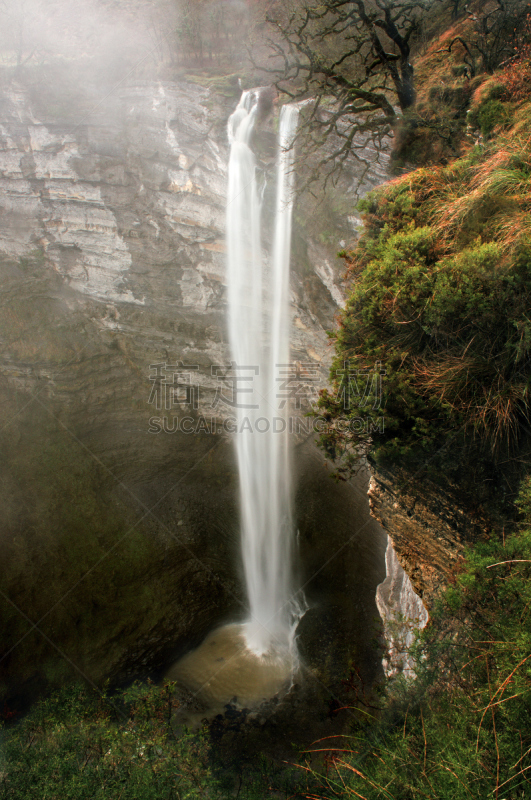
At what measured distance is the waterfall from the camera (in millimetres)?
9414

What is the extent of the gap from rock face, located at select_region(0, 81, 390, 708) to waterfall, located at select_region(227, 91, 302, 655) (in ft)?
1.49

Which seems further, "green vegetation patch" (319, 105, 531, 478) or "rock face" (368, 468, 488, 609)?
"rock face" (368, 468, 488, 609)

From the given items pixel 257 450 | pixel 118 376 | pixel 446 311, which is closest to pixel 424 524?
pixel 446 311

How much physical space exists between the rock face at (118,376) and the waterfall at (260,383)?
17.9 inches

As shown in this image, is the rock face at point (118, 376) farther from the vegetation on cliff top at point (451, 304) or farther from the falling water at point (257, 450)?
the vegetation on cliff top at point (451, 304)

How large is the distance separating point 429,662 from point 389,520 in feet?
5.15

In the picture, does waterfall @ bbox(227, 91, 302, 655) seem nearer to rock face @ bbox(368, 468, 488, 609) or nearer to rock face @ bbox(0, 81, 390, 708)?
rock face @ bbox(0, 81, 390, 708)

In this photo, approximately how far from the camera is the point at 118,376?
12203mm

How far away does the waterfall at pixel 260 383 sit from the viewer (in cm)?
941

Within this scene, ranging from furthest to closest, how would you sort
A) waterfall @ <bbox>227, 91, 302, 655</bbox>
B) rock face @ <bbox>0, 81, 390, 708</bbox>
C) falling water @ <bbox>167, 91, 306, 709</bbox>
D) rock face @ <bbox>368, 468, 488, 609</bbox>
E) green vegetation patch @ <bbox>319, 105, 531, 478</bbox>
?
1. rock face @ <bbox>0, 81, 390, 708</bbox>
2. waterfall @ <bbox>227, 91, 302, 655</bbox>
3. falling water @ <bbox>167, 91, 306, 709</bbox>
4. rock face @ <bbox>368, 468, 488, 609</bbox>
5. green vegetation patch @ <bbox>319, 105, 531, 478</bbox>

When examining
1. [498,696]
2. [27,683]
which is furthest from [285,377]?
[27,683]

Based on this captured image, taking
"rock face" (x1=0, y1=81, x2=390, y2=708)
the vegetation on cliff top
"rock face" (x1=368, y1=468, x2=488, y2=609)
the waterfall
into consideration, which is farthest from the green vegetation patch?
the waterfall

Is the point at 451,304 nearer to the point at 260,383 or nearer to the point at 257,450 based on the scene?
the point at 260,383

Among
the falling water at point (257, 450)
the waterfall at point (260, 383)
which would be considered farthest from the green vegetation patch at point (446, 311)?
the waterfall at point (260, 383)
